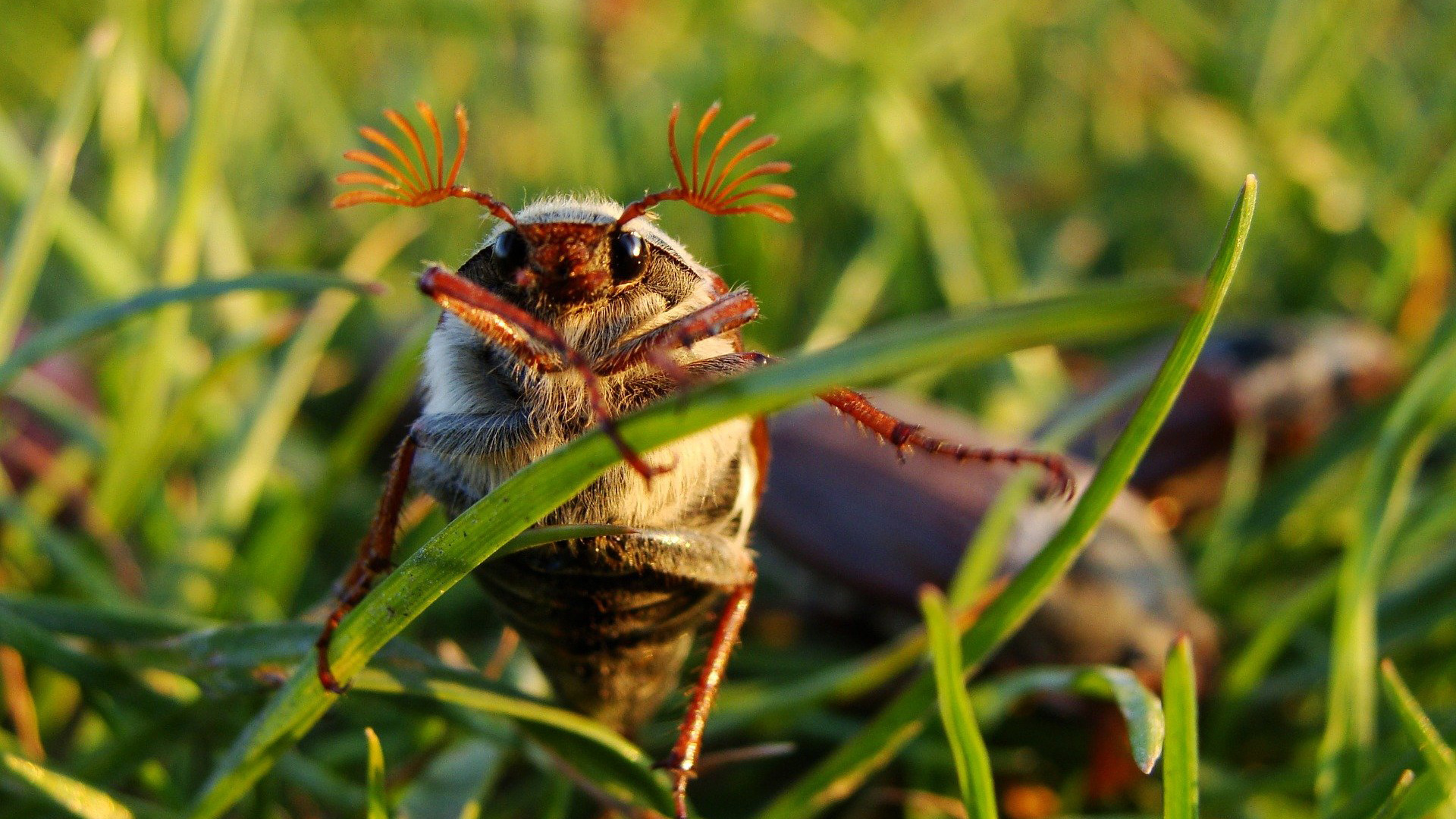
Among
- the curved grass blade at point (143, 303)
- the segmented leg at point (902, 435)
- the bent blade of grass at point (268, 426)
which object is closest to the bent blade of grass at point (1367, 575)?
the segmented leg at point (902, 435)

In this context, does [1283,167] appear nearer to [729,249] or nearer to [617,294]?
[729,249]

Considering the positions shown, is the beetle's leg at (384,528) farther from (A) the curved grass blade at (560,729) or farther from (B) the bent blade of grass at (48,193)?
(B) the bent blade of grass at (48,193)

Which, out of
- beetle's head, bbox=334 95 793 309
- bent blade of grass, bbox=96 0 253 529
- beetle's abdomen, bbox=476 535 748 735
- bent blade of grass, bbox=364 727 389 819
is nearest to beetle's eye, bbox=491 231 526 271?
beetle's head, bbox=334 95 793 309

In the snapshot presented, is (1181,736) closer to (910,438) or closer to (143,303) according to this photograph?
(910,438)

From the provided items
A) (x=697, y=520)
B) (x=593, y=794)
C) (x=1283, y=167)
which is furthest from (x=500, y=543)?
(x=1283, y=167)

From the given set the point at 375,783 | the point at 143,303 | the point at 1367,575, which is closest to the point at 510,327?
the point at 375,783

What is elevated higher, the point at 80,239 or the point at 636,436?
the point at 80,239
